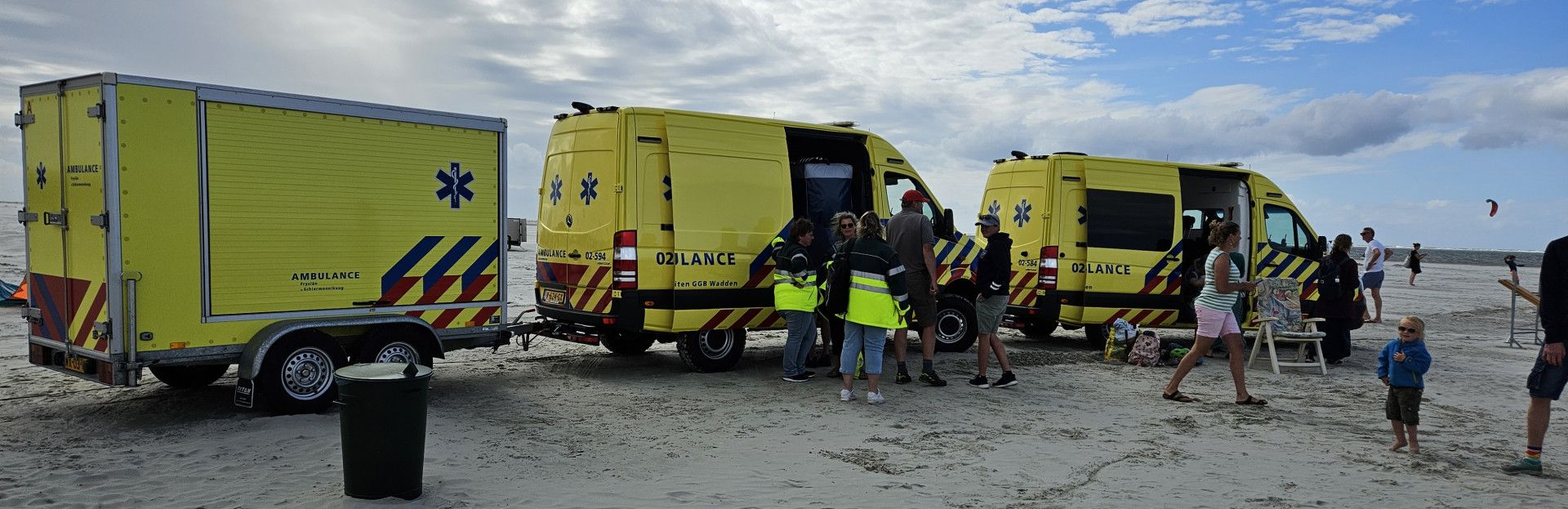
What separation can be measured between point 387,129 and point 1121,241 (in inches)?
318

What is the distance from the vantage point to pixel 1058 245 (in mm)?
11547

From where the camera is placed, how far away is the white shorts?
7.87 m

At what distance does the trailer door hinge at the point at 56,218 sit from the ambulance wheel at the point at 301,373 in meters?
1.58

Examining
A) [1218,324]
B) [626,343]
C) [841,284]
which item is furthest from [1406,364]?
[626,343]

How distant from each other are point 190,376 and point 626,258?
3477 millimetres

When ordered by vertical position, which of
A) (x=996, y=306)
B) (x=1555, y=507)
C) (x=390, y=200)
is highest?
(x=390, y=200)

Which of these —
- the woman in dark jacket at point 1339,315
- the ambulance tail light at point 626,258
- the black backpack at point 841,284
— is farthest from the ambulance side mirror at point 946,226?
the woman in dark jacket at point 1339,315

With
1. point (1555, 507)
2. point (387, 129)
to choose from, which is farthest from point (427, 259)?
point (1555, 507)

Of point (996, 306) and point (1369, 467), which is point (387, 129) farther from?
point (1369, 467)

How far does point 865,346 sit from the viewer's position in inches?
314

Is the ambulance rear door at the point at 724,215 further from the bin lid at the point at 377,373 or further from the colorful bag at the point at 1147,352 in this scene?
the colorful bag at the point at 1147,352

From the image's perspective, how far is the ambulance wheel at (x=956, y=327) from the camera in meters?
11.3

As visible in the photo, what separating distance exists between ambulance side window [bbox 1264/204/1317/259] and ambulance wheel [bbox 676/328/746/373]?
7.19 m

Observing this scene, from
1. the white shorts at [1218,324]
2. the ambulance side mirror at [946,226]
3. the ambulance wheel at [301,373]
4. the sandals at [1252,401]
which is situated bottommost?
the sandals at [1252,401]
